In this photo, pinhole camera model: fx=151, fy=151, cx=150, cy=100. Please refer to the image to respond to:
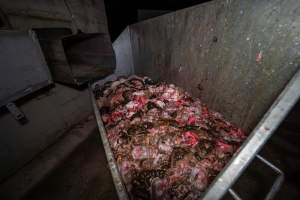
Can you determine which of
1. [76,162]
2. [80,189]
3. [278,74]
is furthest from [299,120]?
[76,162]

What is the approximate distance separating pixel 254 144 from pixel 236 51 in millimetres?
1494

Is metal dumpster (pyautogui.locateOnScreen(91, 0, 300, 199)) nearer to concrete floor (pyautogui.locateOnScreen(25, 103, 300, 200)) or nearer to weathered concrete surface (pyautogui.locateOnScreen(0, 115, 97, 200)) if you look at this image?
concrete floor (pyautogui.locateOnScreen(25, 103, 300, 200))

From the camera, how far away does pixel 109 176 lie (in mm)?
2117

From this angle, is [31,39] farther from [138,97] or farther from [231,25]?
[231,25]

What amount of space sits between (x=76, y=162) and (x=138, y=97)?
1.49 meters

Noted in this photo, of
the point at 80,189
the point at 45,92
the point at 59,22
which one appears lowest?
the point at 80,189

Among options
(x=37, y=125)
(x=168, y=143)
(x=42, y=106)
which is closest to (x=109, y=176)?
(x=168, y=143)

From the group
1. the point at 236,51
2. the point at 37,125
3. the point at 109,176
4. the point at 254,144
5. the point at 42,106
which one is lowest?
the point at 109,176

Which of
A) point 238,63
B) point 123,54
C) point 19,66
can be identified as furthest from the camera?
point 123,54

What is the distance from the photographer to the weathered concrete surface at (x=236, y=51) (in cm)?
146

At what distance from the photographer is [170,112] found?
2570 mm

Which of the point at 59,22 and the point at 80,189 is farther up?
the point at 59,22

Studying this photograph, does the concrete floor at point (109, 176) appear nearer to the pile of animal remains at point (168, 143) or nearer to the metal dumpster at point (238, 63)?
the pile of animal remains at point (168, 143)

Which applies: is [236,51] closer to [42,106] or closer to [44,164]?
[42,106]
